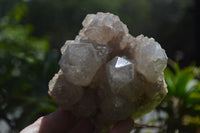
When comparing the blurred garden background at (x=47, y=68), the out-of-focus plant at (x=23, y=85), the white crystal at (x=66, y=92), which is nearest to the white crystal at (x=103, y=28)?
the white crystal at (x=66, y=92)

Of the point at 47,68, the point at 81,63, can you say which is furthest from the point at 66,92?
the point at 47,68

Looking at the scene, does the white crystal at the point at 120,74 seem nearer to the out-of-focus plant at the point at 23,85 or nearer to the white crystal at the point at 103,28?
the white crystal at the point at 103,28

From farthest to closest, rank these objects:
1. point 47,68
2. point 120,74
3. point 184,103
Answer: point 47,68
point 184,103
point 120,74

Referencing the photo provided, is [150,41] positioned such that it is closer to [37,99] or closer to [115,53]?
[115,53]

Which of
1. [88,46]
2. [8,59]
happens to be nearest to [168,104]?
[88,46]

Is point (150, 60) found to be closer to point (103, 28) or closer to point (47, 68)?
point (103, 28)

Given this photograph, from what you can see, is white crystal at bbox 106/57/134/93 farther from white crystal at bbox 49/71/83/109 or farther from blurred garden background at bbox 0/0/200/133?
blurred garden background at bbox 0/0/200/133

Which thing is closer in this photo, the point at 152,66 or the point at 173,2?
the point at 152,66
